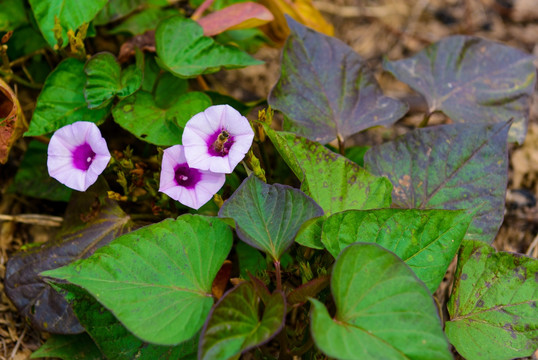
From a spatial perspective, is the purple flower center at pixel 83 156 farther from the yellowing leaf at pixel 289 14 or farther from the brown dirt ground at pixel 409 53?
the yellowing leaf at pixel 289 14

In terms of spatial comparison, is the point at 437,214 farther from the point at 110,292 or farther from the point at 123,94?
the point at 123,94

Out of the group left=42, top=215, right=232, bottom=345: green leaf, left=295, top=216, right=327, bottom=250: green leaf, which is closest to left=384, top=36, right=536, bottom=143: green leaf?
left=295, top=216, right=327, bottom=250: green leaf

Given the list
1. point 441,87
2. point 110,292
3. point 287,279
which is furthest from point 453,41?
point 110,292

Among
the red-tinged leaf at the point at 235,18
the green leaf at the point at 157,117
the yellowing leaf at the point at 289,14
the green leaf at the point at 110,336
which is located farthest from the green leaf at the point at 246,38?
the green leaf at the point at 110,336

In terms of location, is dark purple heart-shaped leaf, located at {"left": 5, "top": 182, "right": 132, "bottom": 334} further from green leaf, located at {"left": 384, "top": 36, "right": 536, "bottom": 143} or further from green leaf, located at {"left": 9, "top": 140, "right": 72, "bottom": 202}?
green leaf, located at {"left": 384, "top": 36, "right": 536, "bottom": 143}

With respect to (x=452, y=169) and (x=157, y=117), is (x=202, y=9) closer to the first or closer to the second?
(x=157, y=117)

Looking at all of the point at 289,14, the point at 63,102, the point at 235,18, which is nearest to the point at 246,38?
the point at 289,14
